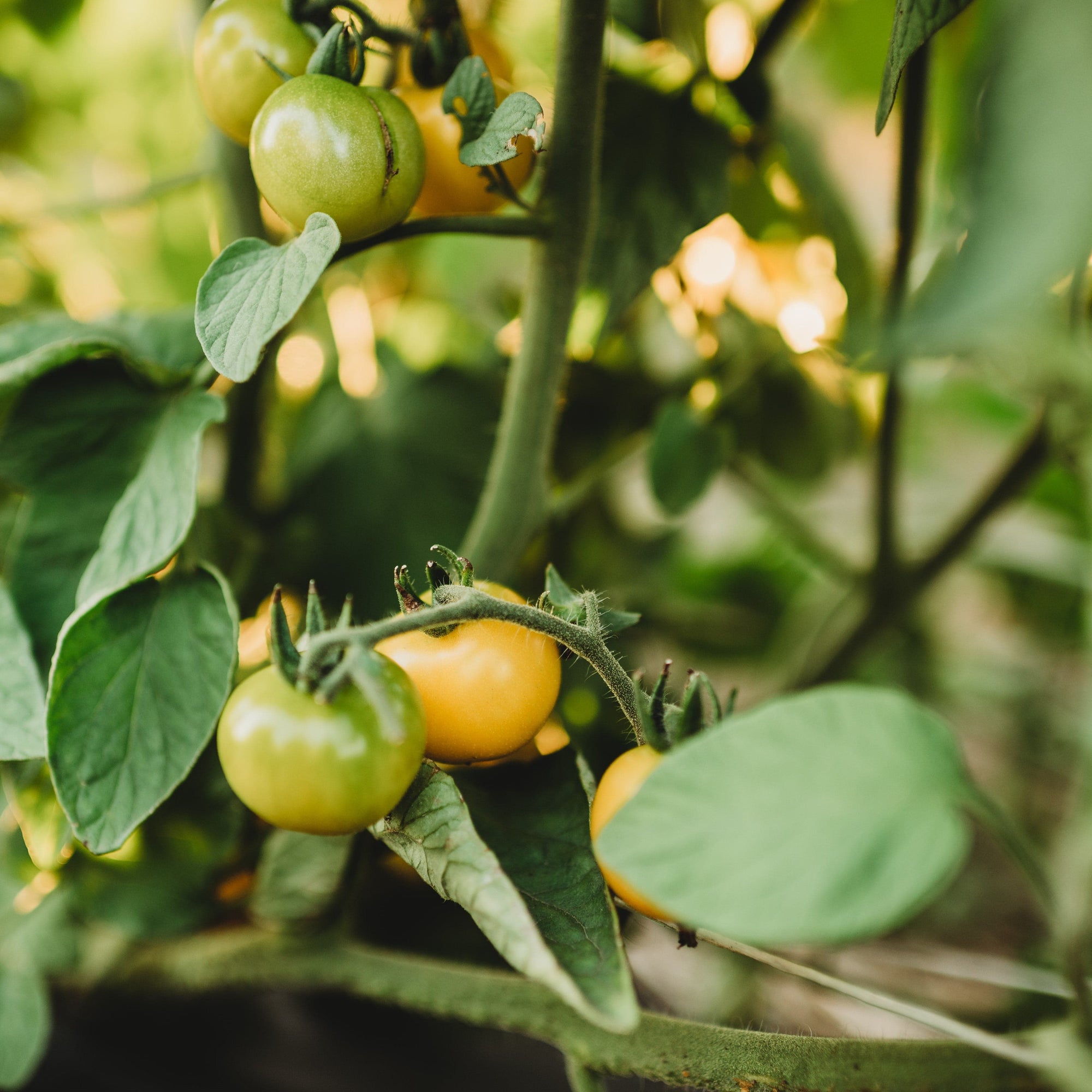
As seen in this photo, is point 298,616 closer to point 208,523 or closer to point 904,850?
point 208,523

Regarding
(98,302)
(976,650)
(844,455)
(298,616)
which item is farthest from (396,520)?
(976,650)

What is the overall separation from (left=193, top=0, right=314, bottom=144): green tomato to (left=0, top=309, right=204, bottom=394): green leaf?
Answer: 8 cm

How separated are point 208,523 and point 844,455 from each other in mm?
386

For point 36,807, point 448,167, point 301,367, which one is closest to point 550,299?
point 448,167

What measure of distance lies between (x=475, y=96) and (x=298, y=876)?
1.06 ft

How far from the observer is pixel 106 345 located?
0.25 m

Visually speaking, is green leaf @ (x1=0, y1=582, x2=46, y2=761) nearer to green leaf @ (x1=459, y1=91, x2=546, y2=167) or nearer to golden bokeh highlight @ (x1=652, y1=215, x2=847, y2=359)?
green leaf @ (x1=459, y1=91, x2=546, y2=167)

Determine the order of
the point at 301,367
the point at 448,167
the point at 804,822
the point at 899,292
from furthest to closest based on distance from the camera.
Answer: the point at 301,367
the point at 899,292
the point at 448,167
the point at 804,822

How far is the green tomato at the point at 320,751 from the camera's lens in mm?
173

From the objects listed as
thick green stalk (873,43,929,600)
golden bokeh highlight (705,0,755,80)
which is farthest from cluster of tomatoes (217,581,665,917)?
golden bokeh highlight (705,0,755,80)

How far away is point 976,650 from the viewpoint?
0.80 m

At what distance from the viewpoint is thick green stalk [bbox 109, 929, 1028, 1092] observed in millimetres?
227

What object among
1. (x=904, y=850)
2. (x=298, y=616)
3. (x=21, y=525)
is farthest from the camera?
(x=298, y=616)

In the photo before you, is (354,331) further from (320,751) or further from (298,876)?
(320,751)
